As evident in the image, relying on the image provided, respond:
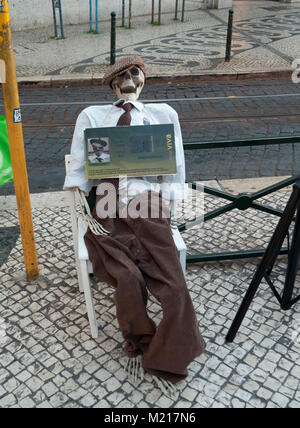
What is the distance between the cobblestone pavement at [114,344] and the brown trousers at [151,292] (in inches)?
7.4

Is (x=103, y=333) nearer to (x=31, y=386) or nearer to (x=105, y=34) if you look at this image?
(x=31, y=386)

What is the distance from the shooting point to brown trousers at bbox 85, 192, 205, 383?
8.58ft

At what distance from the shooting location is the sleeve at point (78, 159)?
306cm

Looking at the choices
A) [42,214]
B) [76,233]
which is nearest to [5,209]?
[42,214]

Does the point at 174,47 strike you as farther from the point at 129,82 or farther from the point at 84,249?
the point at 84,249

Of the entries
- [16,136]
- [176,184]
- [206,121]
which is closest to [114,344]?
[176,184]

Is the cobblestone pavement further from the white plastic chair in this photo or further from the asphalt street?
the asphalt street

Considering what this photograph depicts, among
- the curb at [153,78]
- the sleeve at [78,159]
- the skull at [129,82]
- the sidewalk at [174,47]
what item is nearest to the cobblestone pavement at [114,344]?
the sleeve at [78,159]

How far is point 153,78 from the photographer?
30.9 feet

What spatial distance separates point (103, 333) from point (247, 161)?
3402mm

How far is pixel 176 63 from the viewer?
10.4 m

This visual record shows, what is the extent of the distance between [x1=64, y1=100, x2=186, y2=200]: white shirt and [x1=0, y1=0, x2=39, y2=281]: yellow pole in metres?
0.40

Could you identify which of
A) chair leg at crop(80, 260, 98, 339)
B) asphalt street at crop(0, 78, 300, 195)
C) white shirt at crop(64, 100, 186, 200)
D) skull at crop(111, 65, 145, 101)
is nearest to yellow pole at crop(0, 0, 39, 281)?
white shirt at crop(64, 100, 186, 200)

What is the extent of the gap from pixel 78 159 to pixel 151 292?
3.16 ft
